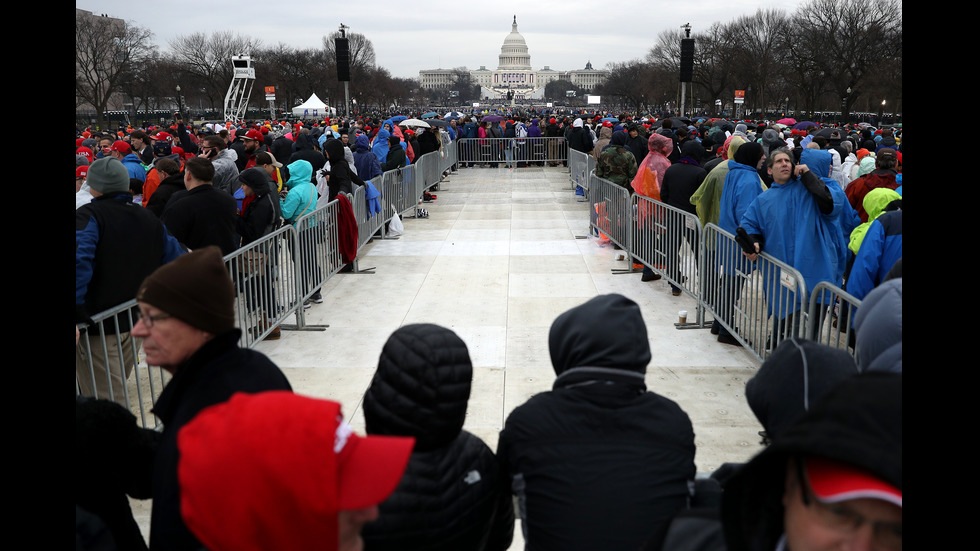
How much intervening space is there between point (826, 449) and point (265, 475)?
40.2 inches

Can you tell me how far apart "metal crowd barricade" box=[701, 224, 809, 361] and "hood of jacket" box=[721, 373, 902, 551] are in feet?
13.4

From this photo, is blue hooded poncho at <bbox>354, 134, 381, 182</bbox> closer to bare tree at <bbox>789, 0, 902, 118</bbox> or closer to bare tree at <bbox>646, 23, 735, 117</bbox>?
bare tree at <bbox>789, 0, 902, 118</bbox>

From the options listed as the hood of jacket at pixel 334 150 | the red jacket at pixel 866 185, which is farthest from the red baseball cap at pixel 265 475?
the hood of jacket at pixel 334 150

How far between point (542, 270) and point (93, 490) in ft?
28.1

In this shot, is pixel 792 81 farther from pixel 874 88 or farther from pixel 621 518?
pixel 621 518

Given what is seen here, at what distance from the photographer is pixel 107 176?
4.97 meters

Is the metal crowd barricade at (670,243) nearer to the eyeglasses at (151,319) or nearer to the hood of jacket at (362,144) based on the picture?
the hood of jacket at (362,144)

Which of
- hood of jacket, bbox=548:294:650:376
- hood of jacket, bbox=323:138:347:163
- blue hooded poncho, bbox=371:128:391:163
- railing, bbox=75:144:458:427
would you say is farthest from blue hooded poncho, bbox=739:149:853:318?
blue hooded poncho, bbox=371:128:391:163

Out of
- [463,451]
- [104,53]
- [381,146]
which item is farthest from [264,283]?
[104,53]

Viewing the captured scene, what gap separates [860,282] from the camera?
547 centimetres

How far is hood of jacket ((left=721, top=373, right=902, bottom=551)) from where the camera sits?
4.03 ft

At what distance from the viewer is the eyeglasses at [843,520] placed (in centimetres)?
132
